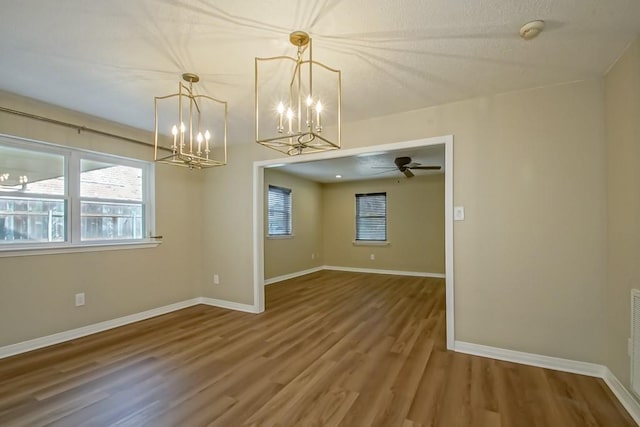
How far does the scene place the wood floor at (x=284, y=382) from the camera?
1.90m

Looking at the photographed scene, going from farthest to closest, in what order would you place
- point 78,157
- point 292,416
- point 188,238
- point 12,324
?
point 188,238, point 78,157, point 12,324, point 292,416

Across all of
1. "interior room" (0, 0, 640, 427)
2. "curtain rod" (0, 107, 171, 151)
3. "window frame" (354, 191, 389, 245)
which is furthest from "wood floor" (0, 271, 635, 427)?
"window frame" (354, 191, 389, 245)

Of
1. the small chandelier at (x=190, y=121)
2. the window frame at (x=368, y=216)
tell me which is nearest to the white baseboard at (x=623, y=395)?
the small chandelier at (x=190, y=121)

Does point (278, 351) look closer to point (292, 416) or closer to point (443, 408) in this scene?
point (292, 416)

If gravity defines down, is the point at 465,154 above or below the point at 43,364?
above

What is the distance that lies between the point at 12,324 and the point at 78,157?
1.76 m

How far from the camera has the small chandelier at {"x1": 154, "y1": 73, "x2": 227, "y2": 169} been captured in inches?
88.8

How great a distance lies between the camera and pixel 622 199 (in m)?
2.12

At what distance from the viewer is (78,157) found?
10.9 ft

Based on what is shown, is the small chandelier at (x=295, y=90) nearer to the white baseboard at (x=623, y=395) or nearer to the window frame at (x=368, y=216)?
the white baseboard at (x=623, y=395)

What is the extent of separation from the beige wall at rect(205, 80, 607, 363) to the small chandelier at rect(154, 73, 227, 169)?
79.6 inches

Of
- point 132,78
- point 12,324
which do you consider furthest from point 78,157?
point 12,324

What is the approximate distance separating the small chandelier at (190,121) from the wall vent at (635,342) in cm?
293

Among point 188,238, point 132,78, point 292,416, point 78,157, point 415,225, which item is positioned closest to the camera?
point 292,416
